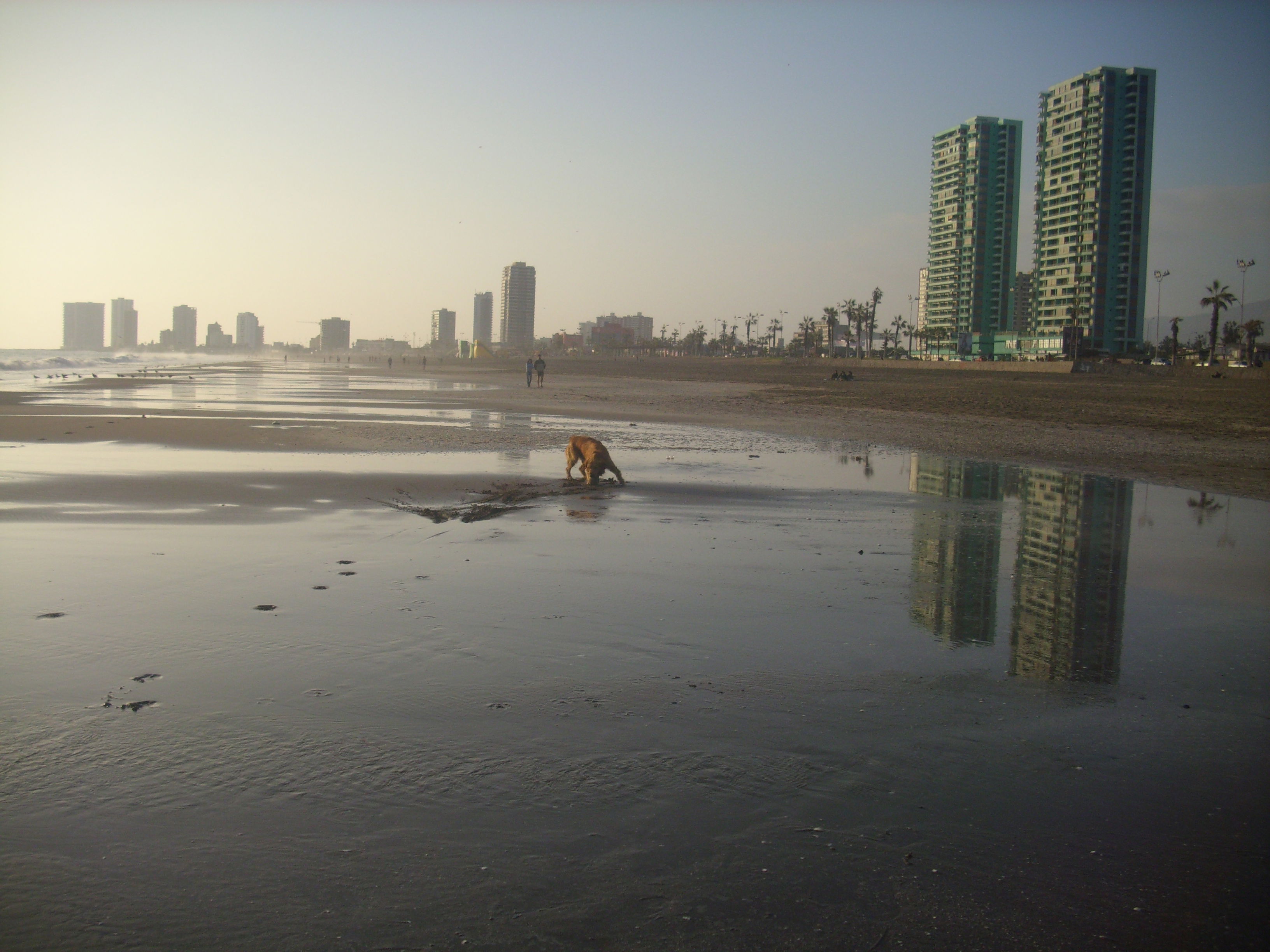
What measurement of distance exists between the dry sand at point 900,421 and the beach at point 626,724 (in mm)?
7170

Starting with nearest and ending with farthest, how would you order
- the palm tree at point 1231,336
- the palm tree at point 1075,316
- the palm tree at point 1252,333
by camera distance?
the palm tree at point 1252,333
the palm tree at point 1075,316
the palm tree at point 1231,336

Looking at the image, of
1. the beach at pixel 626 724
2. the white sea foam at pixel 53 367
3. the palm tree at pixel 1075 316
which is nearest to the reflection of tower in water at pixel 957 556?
the beach at pixel 626 724

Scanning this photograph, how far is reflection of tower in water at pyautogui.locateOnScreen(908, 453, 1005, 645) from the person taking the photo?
261 inches

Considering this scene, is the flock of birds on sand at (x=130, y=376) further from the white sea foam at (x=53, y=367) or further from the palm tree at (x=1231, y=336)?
the palm tree at (x=1231, y=336)

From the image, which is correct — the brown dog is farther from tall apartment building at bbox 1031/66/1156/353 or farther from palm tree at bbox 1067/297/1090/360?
tall apartment building at bbox 1031/66/1156/353

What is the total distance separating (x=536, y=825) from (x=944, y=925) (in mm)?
1495

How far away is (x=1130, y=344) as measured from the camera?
136 meters

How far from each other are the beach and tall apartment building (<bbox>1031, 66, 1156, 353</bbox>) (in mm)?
133487

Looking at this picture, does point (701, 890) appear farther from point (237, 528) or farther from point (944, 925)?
point (237, 528)

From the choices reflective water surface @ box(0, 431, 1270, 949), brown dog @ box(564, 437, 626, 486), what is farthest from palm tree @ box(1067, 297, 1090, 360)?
reflective water surface @ box(0, 431, 1270, 949)

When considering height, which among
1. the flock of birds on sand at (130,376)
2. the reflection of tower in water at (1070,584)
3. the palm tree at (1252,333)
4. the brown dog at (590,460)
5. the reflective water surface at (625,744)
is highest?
the palm tree at (1252,333)

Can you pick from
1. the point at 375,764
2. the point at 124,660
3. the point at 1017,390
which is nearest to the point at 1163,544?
the point at 375,764

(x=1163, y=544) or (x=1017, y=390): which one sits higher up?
(x=1017, y=390)

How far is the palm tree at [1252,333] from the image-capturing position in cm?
8188
